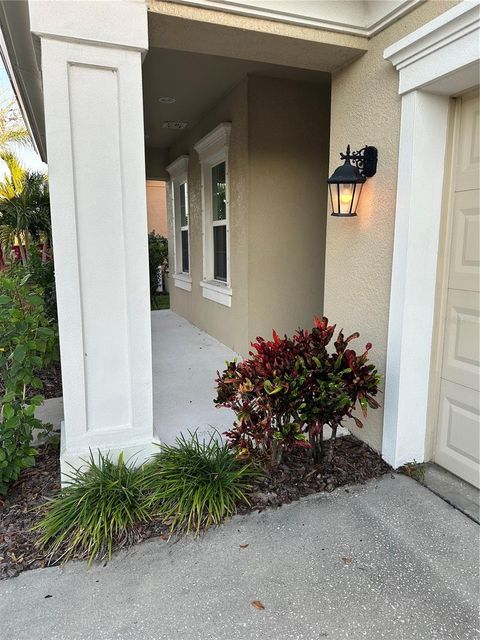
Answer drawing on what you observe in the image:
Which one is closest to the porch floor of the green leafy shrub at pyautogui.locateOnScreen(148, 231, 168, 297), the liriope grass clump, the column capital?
the liriope grass clump

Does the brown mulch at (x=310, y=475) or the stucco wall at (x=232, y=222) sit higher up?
the stucco wall at (x=232, y=222)

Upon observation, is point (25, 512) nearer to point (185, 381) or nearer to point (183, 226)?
point (185, 381)

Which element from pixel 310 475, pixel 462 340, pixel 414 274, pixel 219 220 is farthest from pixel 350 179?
pixel 219 220

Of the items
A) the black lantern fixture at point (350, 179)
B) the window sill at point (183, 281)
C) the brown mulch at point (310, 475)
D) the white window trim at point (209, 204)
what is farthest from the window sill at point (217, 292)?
the brown mulch at point (310, 475)

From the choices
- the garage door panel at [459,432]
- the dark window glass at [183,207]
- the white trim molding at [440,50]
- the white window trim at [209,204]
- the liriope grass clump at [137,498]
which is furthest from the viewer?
the dark window glass at [183,207]

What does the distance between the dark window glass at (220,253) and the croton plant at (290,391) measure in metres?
3.63

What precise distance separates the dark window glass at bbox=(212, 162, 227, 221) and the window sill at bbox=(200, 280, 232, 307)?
3.14ft

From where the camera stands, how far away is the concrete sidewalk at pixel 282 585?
1.85m

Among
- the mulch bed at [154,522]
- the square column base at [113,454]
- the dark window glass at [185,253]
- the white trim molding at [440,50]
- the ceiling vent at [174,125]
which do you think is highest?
the ceiling vent at [174,125]

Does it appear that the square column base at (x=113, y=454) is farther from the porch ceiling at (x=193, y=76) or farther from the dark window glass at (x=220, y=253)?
the dark window glass at (x=220, y=253)

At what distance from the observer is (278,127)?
4.91 meters

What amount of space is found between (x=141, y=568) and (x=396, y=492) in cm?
160

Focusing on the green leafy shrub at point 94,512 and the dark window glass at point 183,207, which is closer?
the green leafy shrub at point 94,512

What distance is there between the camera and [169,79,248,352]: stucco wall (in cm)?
502
